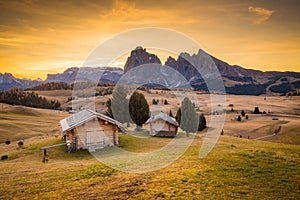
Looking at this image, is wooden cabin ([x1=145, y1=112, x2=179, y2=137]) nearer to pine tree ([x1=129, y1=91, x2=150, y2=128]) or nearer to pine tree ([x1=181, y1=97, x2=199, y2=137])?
pine tree ([x1=129, y1=91, x2=150, y2=128])

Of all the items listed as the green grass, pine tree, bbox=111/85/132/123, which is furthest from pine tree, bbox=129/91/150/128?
the green grass

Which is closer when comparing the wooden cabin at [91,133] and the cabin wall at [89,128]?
the wooden cabin at [91,133]

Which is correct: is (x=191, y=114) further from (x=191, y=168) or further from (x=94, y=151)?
(x=191, y=168)

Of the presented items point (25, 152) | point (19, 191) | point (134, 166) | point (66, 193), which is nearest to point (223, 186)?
point (134, 166)

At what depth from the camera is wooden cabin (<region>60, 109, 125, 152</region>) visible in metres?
31.6

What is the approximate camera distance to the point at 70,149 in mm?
31031

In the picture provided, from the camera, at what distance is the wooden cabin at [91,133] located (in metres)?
31.6

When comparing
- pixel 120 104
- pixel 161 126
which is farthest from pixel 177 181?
pixel 120 104

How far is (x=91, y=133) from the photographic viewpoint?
1288 inches

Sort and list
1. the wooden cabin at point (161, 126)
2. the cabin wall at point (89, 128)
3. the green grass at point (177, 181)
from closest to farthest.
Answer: the green grass at point (177, 181) < the cabin wall at point (89, 128) < the wooden cabin at point (161, 126)

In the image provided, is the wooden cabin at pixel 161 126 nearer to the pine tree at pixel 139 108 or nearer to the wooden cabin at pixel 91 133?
the pine tree at pixel 139 108

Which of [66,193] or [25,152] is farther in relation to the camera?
[25,152]

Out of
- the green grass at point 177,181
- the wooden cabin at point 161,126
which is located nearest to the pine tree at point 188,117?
the wooden cabin at point 161,126

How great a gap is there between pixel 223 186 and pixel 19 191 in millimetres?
13225
